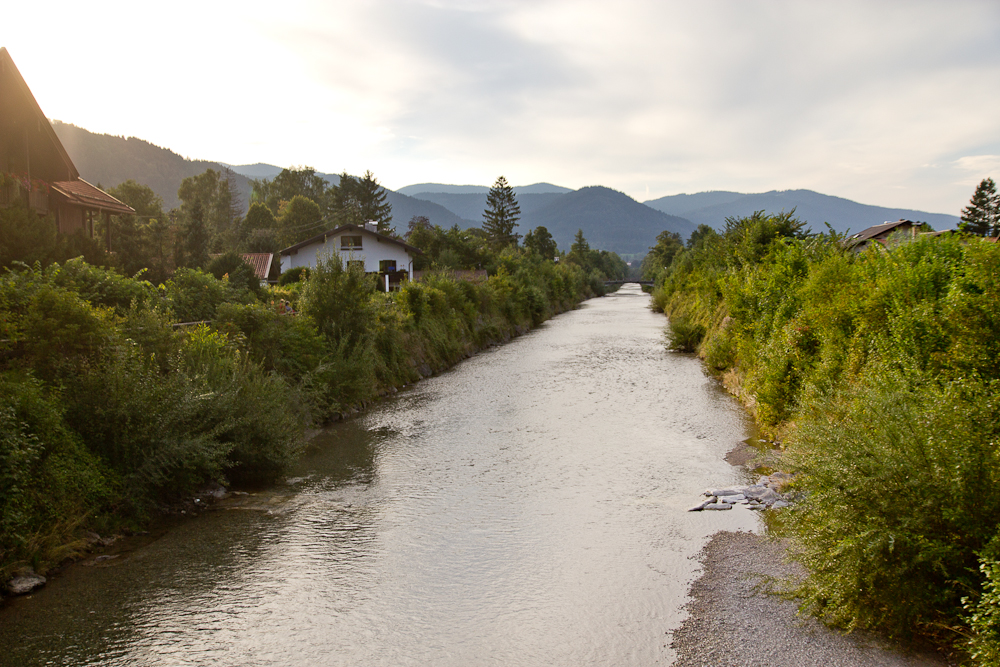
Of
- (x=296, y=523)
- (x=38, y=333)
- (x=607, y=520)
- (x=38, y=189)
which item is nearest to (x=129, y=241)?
(x=38, y=189)

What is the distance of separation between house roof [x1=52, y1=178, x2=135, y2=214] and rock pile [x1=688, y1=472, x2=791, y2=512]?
22833 millimetres

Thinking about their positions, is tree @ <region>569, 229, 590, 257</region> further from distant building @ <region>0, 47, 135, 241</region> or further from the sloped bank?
the sloped bank

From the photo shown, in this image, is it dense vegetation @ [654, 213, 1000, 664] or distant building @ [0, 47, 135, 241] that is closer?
dense vegetation @ [654, 213, 1000, 664]

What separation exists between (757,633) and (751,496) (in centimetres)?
464

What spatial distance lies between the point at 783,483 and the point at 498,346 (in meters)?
25.9

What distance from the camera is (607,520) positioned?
396 inches

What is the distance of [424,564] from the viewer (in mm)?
8609

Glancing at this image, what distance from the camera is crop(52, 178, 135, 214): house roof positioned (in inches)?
874

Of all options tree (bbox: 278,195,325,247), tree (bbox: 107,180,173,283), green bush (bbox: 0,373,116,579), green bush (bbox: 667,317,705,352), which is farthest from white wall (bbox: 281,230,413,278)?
green bush (bbox: 0,373,116,579)

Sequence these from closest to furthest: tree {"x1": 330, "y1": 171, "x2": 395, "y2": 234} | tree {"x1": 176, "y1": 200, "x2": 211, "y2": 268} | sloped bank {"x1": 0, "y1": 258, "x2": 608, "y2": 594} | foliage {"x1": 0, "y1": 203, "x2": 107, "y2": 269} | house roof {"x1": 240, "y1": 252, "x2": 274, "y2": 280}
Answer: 1. sloped bank {"x1": 0, "y1": 258, "x2": 608, "y2": 594}
2. foliage {"x1": 0, "y1": 203, "x2": 107, "y2": 269}
3. tree {"x1": 176, "y1": 200, "x2": 211, "y2": 268}
4. house roof {"x1": 240, "y1": 252, "x2": 274, "y2": 280}
5. tree {"x1": 330, "y1": 171, "x2": 395, "y2": 234}

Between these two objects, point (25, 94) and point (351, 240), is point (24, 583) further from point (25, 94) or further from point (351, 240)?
point (351, 240)

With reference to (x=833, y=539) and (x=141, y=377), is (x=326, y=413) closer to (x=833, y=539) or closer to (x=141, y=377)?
(x=141, y=377)

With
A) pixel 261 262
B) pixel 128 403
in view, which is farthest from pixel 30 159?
pixel 261 262

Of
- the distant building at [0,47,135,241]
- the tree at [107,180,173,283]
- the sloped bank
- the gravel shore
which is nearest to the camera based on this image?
the gravel shore
